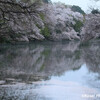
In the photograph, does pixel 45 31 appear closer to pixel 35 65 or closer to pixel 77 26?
pixel 77 26

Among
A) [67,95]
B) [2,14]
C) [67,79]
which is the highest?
[2,14]

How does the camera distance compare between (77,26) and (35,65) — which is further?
(77,26)

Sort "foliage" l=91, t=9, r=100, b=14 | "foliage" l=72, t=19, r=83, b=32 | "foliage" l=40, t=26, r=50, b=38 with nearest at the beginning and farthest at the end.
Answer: "foliage" l=91, t=9, r=100, b=14
"foliage" l=40, t=26, r=50, b=38
"foliage" l=72, t=19, r=83, b=32

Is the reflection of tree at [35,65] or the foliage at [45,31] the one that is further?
the foliage at [45,31]

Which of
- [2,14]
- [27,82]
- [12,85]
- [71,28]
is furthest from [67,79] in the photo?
[71,28]

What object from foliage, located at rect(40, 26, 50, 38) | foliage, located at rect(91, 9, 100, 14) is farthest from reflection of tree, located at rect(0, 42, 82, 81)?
foliage, located at rect(40, 26, 50, 38)

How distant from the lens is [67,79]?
16.1 m

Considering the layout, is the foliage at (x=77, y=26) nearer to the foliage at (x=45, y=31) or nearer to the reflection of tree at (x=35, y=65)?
the foliage at (x=45, y=31)

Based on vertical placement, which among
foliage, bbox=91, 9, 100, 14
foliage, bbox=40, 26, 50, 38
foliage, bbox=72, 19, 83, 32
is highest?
foliage, bbox=91, 9, 100, 14

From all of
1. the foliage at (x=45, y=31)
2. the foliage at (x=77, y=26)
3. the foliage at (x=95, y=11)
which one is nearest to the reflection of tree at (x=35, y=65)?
the foliage at (x=95, y=11)

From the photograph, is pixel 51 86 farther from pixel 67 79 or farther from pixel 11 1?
pixel 11 1

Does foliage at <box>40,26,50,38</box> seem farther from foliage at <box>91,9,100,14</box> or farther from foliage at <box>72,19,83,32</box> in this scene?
foliage at <box>91,9,100,14</box>

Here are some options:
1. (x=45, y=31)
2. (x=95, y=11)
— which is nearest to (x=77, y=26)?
(x=45, y=31)

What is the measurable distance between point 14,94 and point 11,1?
465 cm
